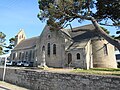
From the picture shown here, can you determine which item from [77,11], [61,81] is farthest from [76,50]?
[61,81]

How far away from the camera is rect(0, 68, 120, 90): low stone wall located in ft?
23.8

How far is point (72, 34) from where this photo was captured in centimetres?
3672

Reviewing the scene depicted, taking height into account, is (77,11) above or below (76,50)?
above

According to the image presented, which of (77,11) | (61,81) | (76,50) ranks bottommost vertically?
(61,81)

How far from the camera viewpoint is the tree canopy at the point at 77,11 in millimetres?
18569

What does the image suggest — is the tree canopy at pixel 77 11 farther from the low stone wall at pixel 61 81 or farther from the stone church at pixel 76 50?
the low stone wall at pixel 61 81

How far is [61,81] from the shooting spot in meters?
9.56

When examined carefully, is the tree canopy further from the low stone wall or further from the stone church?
the low stone wall

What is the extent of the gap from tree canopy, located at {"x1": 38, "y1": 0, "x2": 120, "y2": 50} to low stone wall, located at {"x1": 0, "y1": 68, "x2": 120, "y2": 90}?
10.2 meters

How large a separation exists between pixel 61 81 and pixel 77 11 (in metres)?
13.2

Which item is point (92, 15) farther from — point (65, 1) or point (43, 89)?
point (43, 89)

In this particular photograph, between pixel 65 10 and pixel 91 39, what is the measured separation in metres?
13.0

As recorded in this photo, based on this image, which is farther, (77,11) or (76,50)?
(76,50)

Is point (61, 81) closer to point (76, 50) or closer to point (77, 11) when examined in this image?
point (77, 11)
